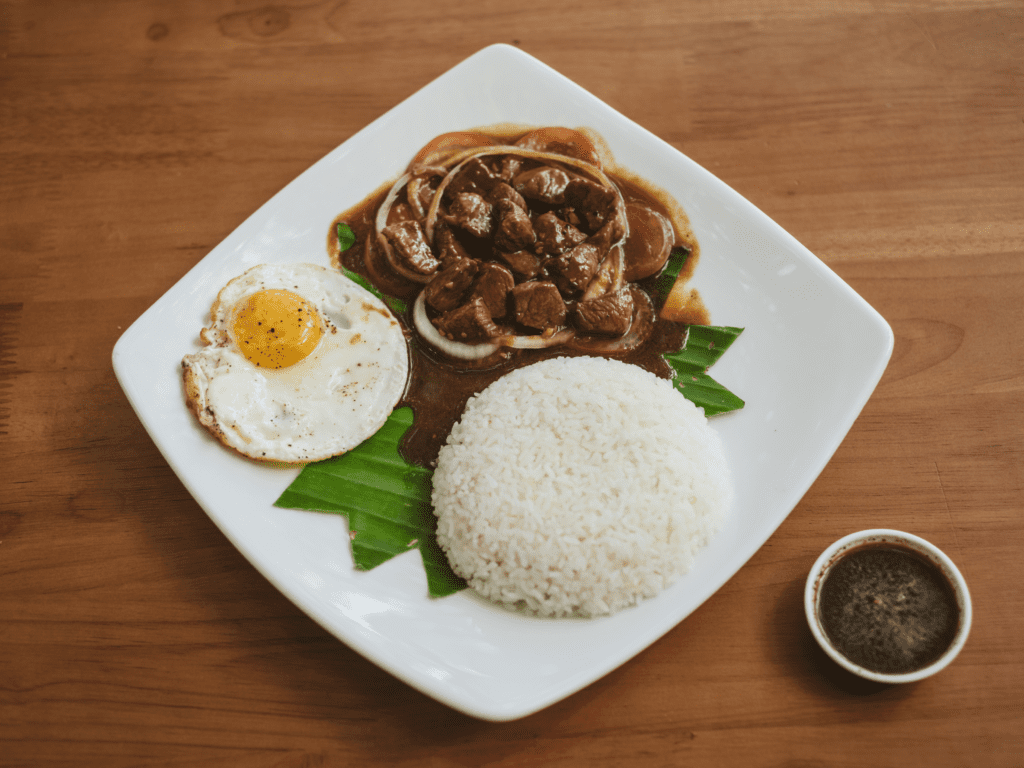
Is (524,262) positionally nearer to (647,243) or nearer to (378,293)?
(647,243)

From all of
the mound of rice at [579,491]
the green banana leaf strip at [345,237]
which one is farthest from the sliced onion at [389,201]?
the mound of rice at [579,491]

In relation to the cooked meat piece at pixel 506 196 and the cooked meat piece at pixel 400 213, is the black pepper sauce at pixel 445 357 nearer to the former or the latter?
the cooked meat piece at pixel 400 213

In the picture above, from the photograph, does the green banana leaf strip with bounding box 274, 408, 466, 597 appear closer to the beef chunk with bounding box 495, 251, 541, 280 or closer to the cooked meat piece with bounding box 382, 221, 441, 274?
the cooked meat piece with bounding box 382, 221, 441, 274

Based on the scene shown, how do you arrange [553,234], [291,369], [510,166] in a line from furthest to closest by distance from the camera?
[510,166]
[553,234]
[291,369]

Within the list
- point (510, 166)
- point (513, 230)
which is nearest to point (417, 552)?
point (513, 230)

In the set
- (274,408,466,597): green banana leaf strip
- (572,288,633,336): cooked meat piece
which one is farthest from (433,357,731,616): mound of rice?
(572,288,633,336): cooked meat piece

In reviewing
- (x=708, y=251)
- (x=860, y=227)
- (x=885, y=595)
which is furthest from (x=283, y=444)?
(x=860, y=227)

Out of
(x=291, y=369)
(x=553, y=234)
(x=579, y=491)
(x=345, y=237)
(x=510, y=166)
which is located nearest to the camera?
(x=579, y=491)
